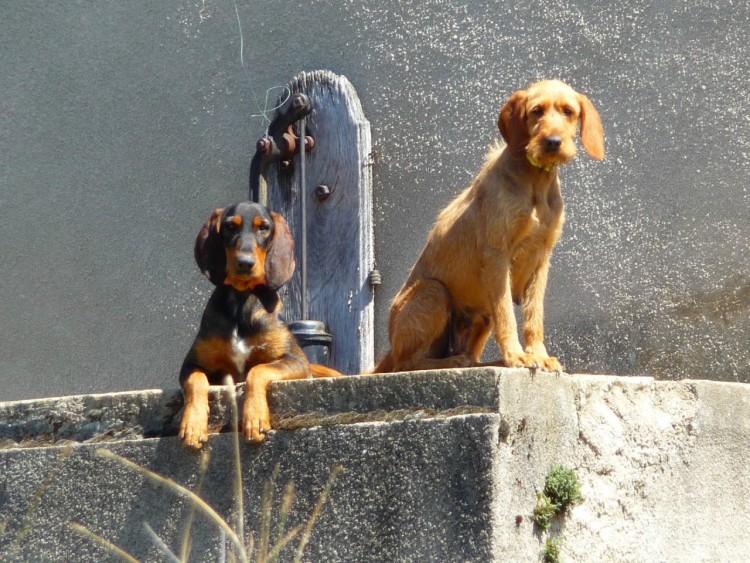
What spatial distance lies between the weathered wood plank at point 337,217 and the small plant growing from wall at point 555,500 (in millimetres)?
2276

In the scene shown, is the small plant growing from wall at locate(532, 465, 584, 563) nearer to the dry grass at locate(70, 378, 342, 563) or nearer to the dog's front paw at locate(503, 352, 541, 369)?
the dog's front paw at locate(503, 352, 541, 369)

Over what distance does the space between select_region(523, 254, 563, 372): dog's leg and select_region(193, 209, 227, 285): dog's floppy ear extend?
1438 millimetres

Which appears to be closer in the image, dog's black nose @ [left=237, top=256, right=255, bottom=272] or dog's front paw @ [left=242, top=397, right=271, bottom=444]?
dog's front paw @ [left=242, top=397, right=271, bottom=444]

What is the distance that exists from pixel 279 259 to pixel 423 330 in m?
0.77

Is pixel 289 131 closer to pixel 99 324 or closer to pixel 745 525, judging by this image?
pixel 99 324

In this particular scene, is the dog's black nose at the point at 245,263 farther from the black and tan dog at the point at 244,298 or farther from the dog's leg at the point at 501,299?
the dog's leg at the point at 501,299

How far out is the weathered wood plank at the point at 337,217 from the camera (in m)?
6.30

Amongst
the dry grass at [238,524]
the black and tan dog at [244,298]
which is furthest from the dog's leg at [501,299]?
the dry grass at [238,524]

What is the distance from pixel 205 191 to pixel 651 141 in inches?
116

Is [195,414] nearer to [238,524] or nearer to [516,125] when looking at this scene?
[238,524]

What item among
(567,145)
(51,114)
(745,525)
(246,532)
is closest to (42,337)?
(51,114)

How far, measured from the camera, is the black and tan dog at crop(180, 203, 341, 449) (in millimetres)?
4906

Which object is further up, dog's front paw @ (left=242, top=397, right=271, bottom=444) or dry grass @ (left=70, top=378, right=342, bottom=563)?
dog's front paw @ (left=242, top=397, right=271, bottom=444)

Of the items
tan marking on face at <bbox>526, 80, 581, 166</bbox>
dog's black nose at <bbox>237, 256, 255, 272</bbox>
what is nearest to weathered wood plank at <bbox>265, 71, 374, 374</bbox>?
dog's black nose at <bbox>237, 256, 255, 272</bbox>
